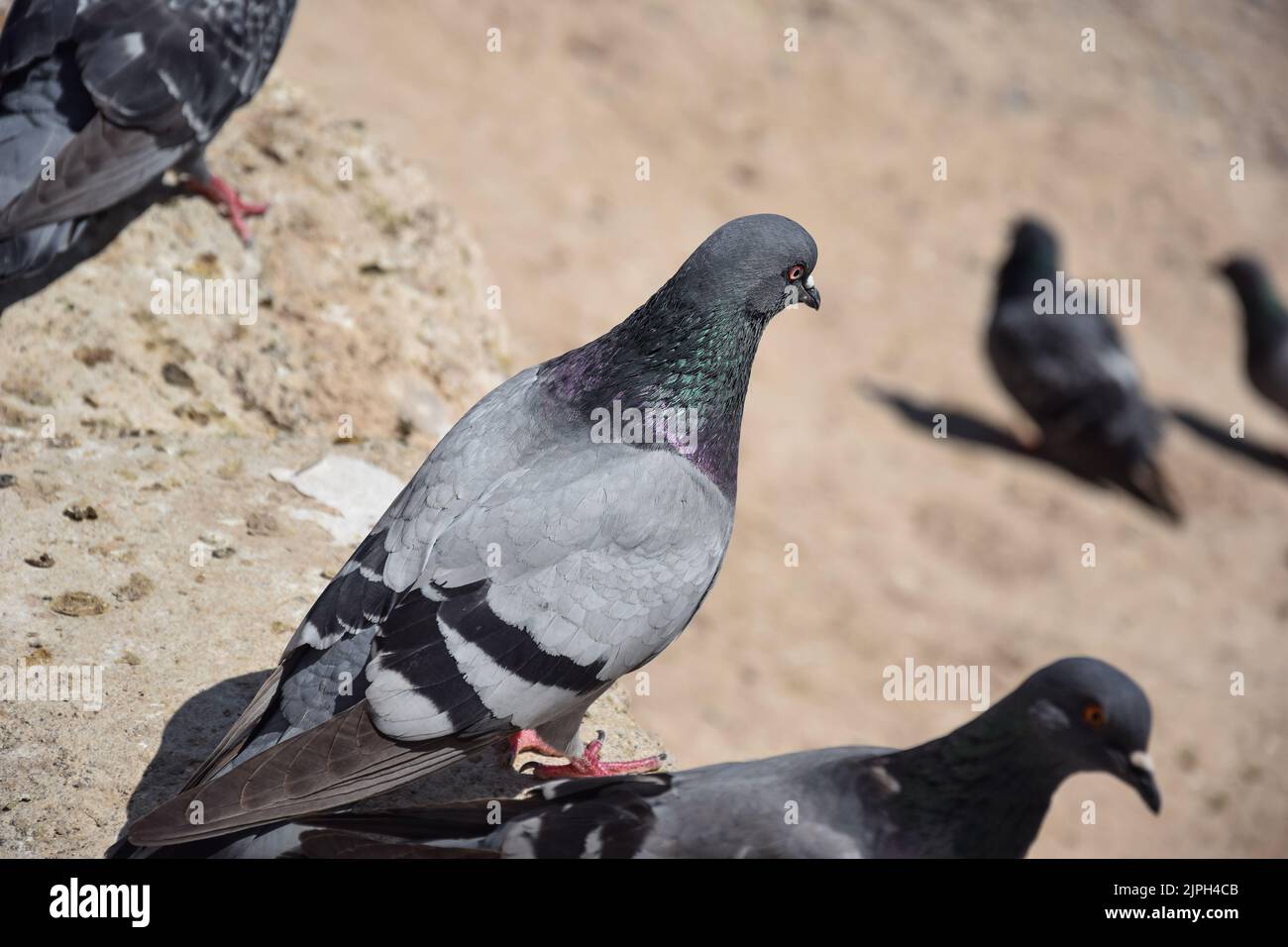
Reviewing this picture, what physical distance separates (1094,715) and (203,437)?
389 cm

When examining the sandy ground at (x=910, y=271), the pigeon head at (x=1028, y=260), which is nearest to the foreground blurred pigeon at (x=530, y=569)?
the sandy ground at (x=910, y=271)

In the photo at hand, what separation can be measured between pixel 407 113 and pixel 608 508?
32.8 feet

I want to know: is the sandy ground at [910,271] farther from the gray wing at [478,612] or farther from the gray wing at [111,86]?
the gray wing at [478,612]

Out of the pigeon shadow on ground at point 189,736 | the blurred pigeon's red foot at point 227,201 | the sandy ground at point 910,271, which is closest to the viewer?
the pigeon shadow on ground at point 189,736

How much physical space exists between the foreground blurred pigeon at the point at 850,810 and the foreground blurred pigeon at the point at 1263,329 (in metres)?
12.4

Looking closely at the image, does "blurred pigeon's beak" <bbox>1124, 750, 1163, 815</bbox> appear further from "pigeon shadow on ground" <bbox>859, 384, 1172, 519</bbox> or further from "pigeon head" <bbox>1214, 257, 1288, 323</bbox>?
"pigeon head" <bbox>1214, 257, 1288, 323</bbox>

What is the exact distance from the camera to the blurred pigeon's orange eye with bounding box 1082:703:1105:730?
3102 millimetres

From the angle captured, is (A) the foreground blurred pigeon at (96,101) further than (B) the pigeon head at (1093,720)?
Yes

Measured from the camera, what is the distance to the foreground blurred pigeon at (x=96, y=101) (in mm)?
5266

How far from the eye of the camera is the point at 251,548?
4746mm

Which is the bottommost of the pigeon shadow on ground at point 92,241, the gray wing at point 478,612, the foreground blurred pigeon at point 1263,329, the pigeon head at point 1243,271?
the gray wing at point 478,612

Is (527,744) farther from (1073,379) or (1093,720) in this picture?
(1073,379)

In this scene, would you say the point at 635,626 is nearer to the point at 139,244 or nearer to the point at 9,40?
the point at 139,244

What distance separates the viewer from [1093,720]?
10.2 feet
